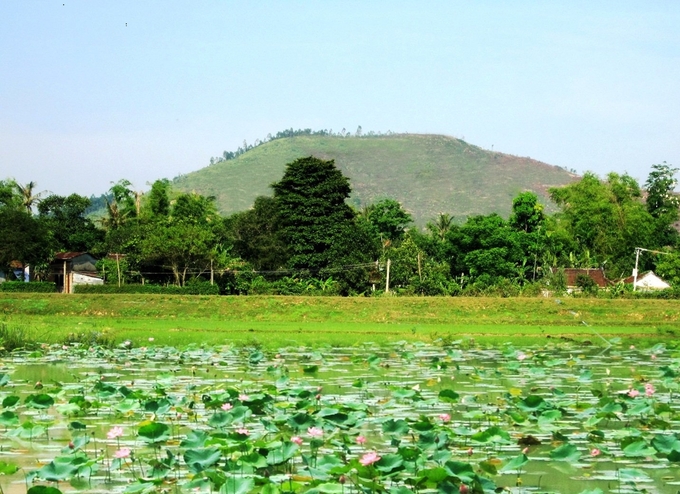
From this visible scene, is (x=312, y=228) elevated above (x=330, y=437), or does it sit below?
above

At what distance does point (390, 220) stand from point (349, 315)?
139ft

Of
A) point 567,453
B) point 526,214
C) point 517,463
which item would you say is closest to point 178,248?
point 526,214

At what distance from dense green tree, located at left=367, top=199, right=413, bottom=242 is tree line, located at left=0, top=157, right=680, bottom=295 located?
107 mm

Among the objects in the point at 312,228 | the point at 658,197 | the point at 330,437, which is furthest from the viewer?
the point at 658,197

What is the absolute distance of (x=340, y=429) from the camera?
403 inches

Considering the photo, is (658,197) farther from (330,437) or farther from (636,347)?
(330,437)

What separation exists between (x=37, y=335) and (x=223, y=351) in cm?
605

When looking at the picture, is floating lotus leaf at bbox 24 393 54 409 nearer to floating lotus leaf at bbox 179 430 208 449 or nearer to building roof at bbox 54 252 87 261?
floating lotus leaf at bbox 179 430 208 449

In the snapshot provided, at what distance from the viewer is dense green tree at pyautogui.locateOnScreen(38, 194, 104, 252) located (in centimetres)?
7738

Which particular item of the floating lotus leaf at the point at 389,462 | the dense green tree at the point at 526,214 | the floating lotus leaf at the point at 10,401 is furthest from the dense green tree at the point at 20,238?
the floating lotus leaf at the point at 389,462

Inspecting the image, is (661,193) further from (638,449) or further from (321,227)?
(638,449)

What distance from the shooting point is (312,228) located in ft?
198

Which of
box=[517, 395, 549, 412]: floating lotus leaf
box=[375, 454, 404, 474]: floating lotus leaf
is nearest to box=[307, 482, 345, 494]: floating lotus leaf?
box=[375, 454, 404, 474]: floating lotus leaf

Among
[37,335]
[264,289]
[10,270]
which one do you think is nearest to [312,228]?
[264,289]
